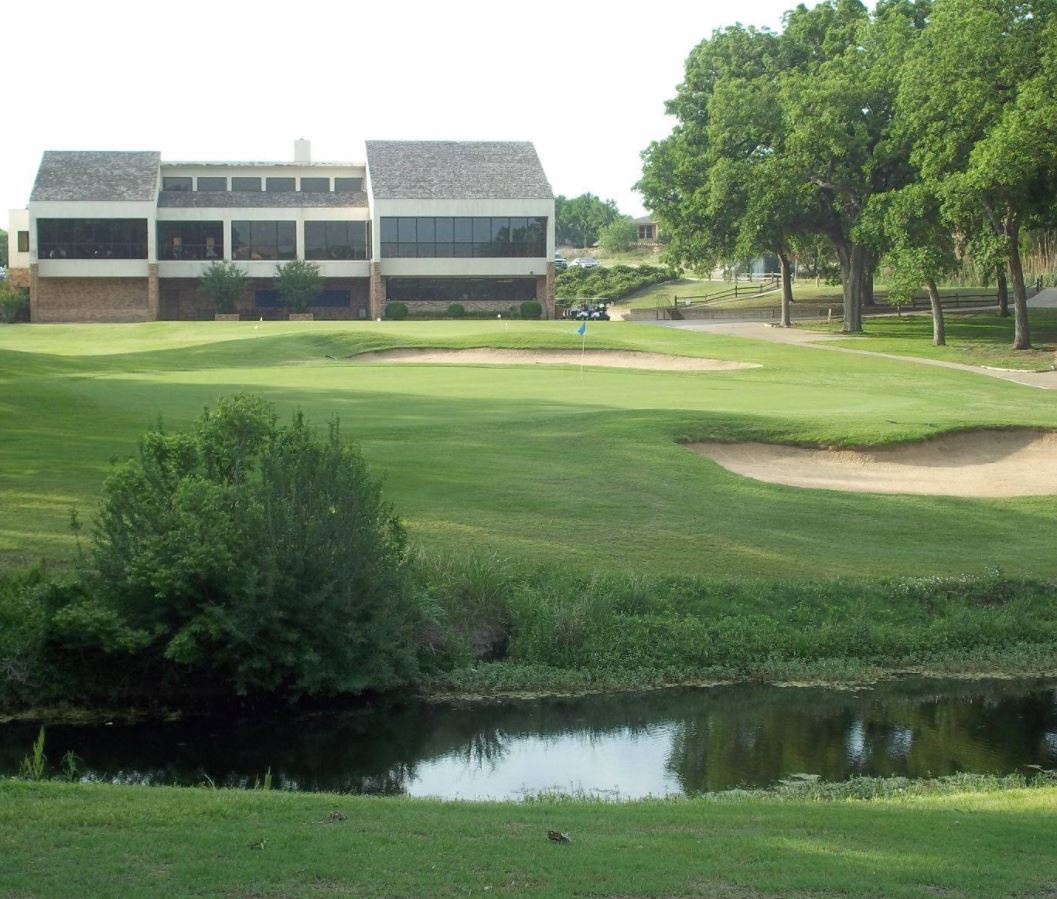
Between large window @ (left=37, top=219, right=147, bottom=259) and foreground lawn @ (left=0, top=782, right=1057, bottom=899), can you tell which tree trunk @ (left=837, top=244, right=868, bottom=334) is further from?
foreground lawn @ (left=0, top=782, right=1057, bottom=899)

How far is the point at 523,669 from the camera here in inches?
656

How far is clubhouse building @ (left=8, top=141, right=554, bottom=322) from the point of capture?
85250 millimetres

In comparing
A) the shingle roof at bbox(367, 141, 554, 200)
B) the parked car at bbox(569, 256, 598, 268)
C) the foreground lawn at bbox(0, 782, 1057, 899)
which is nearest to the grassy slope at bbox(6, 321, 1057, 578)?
the foreground lawn at bbox(0, 782, 1057, 899)

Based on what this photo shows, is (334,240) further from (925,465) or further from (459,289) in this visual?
(925,465)

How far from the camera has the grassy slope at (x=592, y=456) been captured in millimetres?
20062

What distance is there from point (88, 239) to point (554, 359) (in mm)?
43490

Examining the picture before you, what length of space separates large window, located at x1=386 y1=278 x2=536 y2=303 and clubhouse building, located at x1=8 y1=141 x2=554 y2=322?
0.07 meters

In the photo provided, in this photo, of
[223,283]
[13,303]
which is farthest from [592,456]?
[13,303]

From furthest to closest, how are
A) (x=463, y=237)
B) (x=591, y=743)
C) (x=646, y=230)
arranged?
1. (x=646, y=230)
2. (x=463, y=237)
3. (x=591, y=743)

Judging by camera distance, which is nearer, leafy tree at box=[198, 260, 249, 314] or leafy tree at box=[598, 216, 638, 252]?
leafy tree at box=[198, 260, 249, 314]

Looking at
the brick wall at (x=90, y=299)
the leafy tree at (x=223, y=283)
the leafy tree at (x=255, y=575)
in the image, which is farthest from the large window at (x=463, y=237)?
the leafy tree at (x=255, y=575)

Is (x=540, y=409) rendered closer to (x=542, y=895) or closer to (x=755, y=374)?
(x=755, y=374)

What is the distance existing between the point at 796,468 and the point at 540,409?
682 cm

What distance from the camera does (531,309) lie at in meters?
84.4
